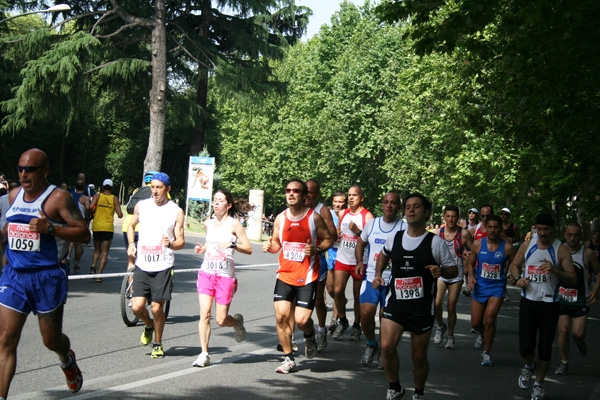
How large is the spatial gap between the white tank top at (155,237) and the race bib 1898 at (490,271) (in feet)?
12.7

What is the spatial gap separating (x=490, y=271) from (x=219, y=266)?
3480mm

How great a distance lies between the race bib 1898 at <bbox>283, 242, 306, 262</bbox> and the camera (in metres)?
7.87

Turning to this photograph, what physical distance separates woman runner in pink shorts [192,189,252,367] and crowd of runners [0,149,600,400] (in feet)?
0.04

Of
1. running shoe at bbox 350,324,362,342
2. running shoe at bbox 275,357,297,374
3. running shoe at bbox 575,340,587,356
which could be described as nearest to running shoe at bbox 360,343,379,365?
running shoe at bbox 275,357,297,374

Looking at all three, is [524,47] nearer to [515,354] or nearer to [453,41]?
[453,41]

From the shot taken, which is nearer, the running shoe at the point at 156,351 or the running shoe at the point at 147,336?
the running shoe at the point at 156,351

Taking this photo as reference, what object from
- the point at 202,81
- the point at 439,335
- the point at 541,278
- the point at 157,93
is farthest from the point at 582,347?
the point at 202,81

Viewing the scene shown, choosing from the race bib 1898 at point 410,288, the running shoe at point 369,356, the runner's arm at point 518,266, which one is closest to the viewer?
the race bib 1898 at point 410,288

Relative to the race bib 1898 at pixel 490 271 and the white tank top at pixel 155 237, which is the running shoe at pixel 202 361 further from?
the race bib 1898 at pixel 490 271

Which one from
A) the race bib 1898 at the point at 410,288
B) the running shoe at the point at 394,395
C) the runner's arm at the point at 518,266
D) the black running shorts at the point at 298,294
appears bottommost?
the running shoe at the point at 394,395

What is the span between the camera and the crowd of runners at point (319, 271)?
5.58 meters

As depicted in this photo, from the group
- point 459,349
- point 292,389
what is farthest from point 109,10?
point 292,389

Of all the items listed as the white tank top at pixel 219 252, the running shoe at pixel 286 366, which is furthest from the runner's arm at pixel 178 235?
the running shoe at pixel 286 366

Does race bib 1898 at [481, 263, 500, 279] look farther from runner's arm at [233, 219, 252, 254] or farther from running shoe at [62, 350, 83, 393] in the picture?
running shoe at [62, 350, 83, 393]
